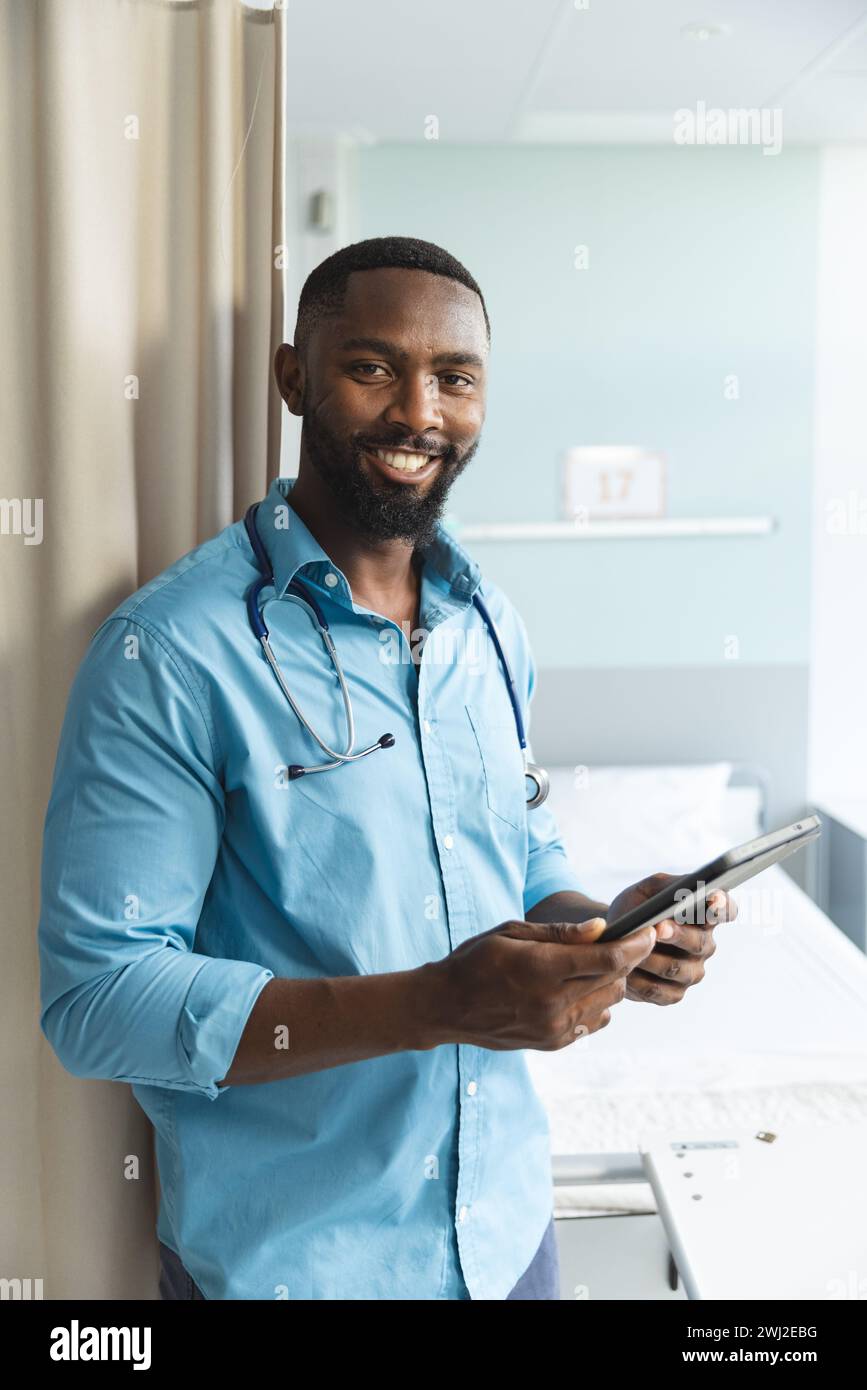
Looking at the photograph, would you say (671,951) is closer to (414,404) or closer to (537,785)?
(537,785)

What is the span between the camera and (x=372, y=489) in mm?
1061

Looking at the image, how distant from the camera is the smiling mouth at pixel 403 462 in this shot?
1053mm

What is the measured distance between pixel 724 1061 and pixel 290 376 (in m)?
1.54

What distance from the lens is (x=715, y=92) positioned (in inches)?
113

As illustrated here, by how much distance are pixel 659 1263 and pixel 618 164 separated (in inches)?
110

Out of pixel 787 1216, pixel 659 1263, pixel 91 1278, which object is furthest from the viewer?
pixel 659 1263

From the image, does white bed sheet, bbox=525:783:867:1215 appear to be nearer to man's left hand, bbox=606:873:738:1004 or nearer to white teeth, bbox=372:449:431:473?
man's left hand, bbox=606:873:738:1004

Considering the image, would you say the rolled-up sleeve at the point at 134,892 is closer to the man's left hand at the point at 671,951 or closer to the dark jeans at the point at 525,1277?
the dark jeans at the point at 525,1277

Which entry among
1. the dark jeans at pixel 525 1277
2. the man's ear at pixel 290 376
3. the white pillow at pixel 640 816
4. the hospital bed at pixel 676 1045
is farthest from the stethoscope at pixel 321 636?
the white pillow at pixel 640 816

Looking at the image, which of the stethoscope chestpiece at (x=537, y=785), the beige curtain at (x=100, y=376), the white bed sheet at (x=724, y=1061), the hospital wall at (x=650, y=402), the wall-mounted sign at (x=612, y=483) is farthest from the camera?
the wall-mounted sign at (x=612, y=483)

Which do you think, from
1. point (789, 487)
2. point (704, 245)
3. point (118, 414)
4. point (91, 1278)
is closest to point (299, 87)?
point (704, 245)

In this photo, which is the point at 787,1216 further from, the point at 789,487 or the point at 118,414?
the point at 789,487

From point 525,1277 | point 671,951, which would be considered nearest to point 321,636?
point 671,951

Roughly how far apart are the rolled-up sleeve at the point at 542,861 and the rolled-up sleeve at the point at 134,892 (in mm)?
424
